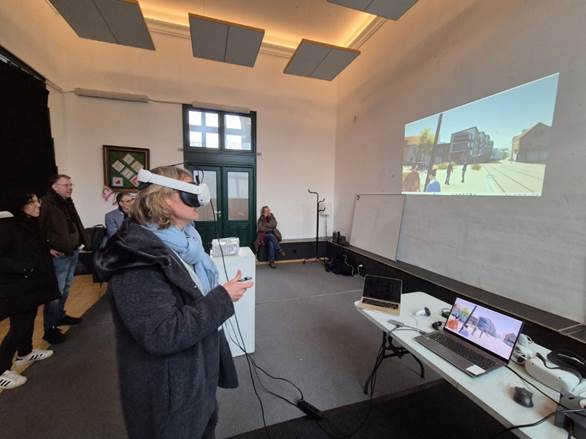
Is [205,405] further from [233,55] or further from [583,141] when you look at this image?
[233,55]

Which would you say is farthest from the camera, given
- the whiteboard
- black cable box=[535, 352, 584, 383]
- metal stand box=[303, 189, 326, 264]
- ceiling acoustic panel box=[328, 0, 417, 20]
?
metal stand box=[303, 189, 326, 264]

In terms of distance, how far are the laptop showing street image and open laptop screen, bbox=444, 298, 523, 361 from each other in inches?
13.8

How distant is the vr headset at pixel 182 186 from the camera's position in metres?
0.88

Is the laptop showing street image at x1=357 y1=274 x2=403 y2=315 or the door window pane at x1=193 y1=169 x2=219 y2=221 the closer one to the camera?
the laptop showing street image at x1=357 y1=274 x2=403 y2=315

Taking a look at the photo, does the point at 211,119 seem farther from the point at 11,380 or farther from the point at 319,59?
the point at 11,380

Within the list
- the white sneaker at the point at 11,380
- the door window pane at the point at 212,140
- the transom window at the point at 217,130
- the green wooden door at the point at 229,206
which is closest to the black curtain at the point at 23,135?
the white sneaker at the point at 11,380

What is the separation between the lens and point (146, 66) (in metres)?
4.68

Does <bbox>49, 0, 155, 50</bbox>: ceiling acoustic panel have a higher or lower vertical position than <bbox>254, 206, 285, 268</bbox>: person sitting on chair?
higher

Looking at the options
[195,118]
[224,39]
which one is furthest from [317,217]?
[224,39]

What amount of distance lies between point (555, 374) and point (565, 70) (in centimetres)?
245

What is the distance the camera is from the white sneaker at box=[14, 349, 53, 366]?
6.79 feet

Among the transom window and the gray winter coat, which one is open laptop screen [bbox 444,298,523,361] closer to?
the gray winter coat

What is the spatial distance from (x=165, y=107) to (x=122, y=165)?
137cm

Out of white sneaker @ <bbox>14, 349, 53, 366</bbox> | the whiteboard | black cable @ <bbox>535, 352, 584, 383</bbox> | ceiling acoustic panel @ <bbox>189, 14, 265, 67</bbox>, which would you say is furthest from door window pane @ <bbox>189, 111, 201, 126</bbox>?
black cable @ <bbox>535, 352, 584, 383</bbox>
